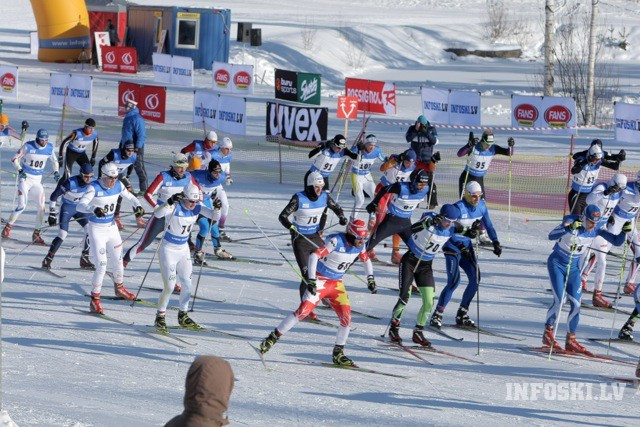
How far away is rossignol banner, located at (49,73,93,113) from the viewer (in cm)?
2566

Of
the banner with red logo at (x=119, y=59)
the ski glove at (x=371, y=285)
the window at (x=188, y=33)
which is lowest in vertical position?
the ski glove at (x=371, y=285)

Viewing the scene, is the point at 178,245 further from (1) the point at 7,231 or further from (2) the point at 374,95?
(2) the point at 374,95

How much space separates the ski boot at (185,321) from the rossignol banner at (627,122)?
11563mm

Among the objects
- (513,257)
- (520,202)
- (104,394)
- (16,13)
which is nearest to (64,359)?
(104,394)

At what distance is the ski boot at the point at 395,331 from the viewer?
12.1 metres

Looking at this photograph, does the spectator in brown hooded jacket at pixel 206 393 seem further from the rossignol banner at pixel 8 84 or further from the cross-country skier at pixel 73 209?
the rossignol banner at pixel 8 84

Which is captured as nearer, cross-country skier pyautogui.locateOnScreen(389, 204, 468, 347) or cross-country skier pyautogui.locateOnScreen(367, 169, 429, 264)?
cross-country skier pyautogui.locateOnScreen(389, 204, 468, 347)

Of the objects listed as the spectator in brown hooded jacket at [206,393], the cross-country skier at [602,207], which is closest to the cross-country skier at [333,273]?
the cross-country skier at [602,207]

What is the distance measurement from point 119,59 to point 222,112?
14560mm

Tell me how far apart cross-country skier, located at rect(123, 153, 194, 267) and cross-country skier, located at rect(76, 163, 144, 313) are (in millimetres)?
810

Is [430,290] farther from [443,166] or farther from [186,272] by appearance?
[443,166]

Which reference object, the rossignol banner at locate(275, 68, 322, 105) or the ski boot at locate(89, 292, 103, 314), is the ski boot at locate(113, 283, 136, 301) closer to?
the ski boot at locate(89, 292, 103, 314)

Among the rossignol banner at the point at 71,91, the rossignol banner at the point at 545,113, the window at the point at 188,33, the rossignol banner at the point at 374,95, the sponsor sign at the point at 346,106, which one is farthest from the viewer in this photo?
the window at the point at 188,33

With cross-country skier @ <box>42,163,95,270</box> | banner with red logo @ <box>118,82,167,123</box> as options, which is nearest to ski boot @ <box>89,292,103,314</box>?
cross-country skier @ <box>42,163,95,270</box>
